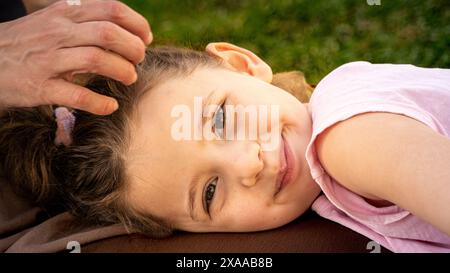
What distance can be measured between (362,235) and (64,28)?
Result: 64 cm

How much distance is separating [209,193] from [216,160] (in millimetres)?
87

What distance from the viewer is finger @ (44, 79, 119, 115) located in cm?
94

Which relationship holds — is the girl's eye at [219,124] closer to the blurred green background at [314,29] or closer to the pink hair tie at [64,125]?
the pink hair tie at [64,125]

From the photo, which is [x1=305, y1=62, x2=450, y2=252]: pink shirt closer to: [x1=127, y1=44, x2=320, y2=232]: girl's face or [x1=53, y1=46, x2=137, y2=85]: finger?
[x1=127, y1=44, x2=320, y2=232]: girl's face

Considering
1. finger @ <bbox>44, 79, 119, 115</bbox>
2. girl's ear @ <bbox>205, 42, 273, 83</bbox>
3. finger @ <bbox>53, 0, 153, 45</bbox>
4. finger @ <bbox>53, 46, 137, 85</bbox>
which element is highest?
finger @ <bbox>53, 0, 153, 45</bbox>

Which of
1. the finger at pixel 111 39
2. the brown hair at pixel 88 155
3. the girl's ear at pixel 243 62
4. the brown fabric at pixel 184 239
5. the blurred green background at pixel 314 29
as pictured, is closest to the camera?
Result: the finger at pixel 111 39

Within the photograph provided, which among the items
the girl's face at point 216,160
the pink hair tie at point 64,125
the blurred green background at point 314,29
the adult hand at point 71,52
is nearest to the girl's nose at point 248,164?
the girl's face at point 216,160

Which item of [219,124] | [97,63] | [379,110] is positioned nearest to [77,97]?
[97,63]

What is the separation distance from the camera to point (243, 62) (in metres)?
1.35

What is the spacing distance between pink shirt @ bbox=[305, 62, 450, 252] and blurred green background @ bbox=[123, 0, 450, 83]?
0.71m

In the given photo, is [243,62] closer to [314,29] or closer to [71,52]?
[71,52]

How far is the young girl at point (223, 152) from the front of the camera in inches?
39.0

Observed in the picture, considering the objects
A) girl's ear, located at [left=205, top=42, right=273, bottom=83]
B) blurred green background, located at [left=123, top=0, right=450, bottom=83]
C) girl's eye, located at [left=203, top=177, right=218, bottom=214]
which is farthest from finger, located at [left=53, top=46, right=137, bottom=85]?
blurred green background, located at [left=123, top=0, right=450, bottom=83]
